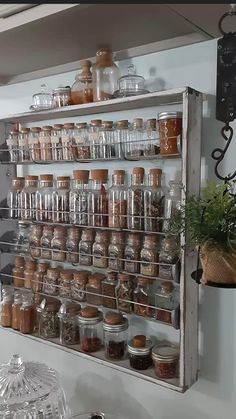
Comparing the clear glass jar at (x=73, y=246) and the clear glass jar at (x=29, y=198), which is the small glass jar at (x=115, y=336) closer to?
the clear glass jar at (x=73, y=246)

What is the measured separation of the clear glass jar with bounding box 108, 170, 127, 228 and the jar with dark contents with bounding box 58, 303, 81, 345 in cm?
38

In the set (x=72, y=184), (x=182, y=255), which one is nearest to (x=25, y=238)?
(x=72, y=184)

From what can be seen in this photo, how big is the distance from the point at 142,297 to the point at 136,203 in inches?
11.7

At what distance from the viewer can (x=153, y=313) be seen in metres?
1.19

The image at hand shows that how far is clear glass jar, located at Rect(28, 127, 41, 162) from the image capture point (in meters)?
1.44

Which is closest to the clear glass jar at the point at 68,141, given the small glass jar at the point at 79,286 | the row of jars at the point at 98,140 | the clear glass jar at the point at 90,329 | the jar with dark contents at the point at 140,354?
the row of jars at the point at 98,140

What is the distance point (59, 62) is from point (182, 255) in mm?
836

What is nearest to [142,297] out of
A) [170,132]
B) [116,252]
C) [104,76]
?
[116,252]

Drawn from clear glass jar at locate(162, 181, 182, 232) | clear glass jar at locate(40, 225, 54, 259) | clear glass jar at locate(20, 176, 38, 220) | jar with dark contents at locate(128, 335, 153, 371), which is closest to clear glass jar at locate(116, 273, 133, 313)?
jar with dark contents at locate(128, 335, 153, 371)

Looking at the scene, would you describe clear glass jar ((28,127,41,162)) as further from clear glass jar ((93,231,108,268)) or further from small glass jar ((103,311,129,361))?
small glass jar ((103,311,129,361))

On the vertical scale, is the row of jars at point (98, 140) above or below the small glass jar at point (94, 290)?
above

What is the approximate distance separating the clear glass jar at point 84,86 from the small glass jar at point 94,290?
1.96ft

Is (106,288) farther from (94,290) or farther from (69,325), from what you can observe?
(69,325)

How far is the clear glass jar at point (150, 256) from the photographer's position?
117 centimetres
